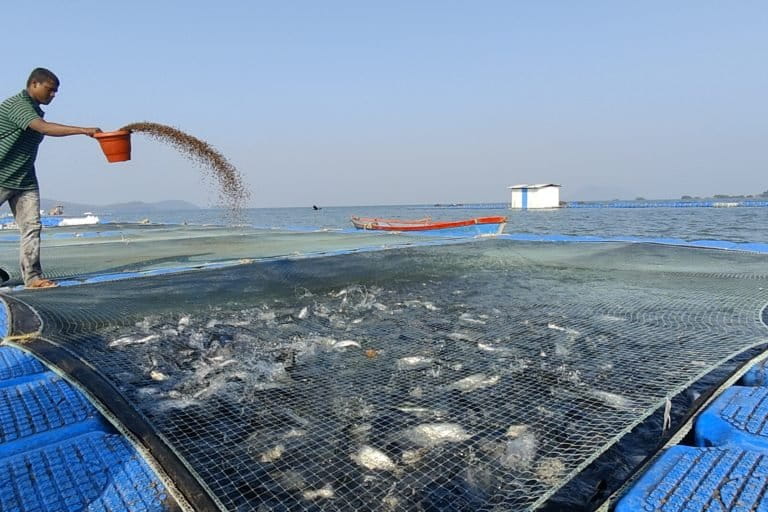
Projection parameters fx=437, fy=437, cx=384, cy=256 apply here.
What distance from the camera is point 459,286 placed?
5.38 m

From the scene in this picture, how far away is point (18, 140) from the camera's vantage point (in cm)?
440

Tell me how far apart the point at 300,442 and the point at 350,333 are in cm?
159

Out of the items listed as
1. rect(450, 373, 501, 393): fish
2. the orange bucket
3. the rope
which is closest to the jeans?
the orange bucket

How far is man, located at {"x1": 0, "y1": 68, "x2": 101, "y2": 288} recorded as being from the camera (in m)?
4.30

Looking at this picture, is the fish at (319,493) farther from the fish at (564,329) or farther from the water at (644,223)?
the water at (644,223)

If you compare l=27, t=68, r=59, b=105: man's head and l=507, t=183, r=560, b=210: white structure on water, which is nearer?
l=27, t=68, r=59, b=105: man's head

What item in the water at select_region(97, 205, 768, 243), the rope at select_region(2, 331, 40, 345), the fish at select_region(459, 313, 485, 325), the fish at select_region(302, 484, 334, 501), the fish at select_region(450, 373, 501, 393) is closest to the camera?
the fish at select_region(302, 484, 334, 501)

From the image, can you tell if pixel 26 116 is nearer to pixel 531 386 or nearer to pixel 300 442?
pixel 300 442

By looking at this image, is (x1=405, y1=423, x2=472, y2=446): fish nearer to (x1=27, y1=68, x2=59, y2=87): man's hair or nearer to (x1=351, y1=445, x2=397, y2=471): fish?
(x1=351, y1=445, x2=397, y2=471): fish

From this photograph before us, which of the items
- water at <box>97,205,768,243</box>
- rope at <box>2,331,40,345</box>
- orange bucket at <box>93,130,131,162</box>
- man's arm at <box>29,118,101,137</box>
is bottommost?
water at <box>97,205,768,243</box>

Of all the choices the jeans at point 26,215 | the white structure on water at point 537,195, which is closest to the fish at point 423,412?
the jeans at point 26,215

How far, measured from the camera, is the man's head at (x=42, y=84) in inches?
170

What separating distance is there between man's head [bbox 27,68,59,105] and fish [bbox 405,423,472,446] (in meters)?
4.90

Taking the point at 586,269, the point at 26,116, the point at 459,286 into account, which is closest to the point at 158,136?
the point at 26,116
